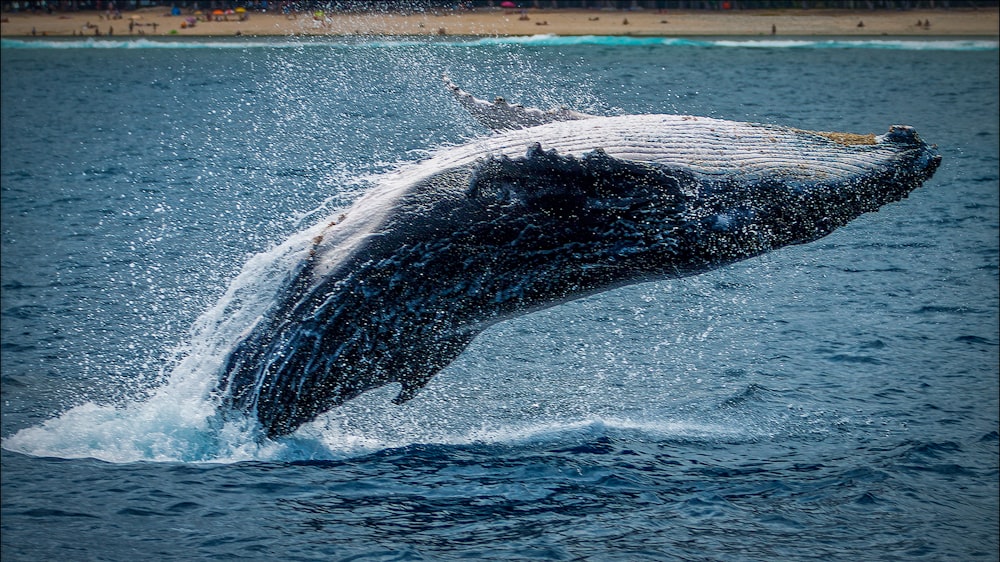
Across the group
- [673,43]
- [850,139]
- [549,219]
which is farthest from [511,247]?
[673,43]

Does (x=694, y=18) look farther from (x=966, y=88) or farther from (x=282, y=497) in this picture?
(x=282, y=497)

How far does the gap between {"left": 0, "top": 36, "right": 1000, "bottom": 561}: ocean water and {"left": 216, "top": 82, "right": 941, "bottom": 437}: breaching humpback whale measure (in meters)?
1.10

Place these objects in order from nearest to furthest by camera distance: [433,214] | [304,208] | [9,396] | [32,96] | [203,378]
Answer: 1. [433,214]
2. [203,378]
3. [9,396]
4. [304,208]
5. [32,96]

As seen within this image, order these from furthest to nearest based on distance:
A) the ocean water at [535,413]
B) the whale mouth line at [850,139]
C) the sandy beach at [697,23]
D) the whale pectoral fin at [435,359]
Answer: the sandy beach at [697,23] → the whale pectoral fin at [435,359] → the ocean water at [535,413] → the whale mouth line at [850,139]

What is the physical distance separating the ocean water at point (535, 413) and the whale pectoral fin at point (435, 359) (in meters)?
0.95

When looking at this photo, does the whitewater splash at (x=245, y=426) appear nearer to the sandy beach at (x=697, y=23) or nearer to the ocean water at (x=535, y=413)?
the ocean water at (x=535, y=413)

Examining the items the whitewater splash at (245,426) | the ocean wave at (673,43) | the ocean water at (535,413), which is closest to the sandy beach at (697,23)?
the ocean wave at (673,43)

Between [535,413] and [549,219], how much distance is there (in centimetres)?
365

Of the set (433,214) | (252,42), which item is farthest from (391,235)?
(252,42)

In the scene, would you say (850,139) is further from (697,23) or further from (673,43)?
(697,23)

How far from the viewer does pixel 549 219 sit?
9.13 metres

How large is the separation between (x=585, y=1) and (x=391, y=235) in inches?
3036

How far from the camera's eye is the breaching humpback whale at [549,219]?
9.04m

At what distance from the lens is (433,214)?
9352mm
